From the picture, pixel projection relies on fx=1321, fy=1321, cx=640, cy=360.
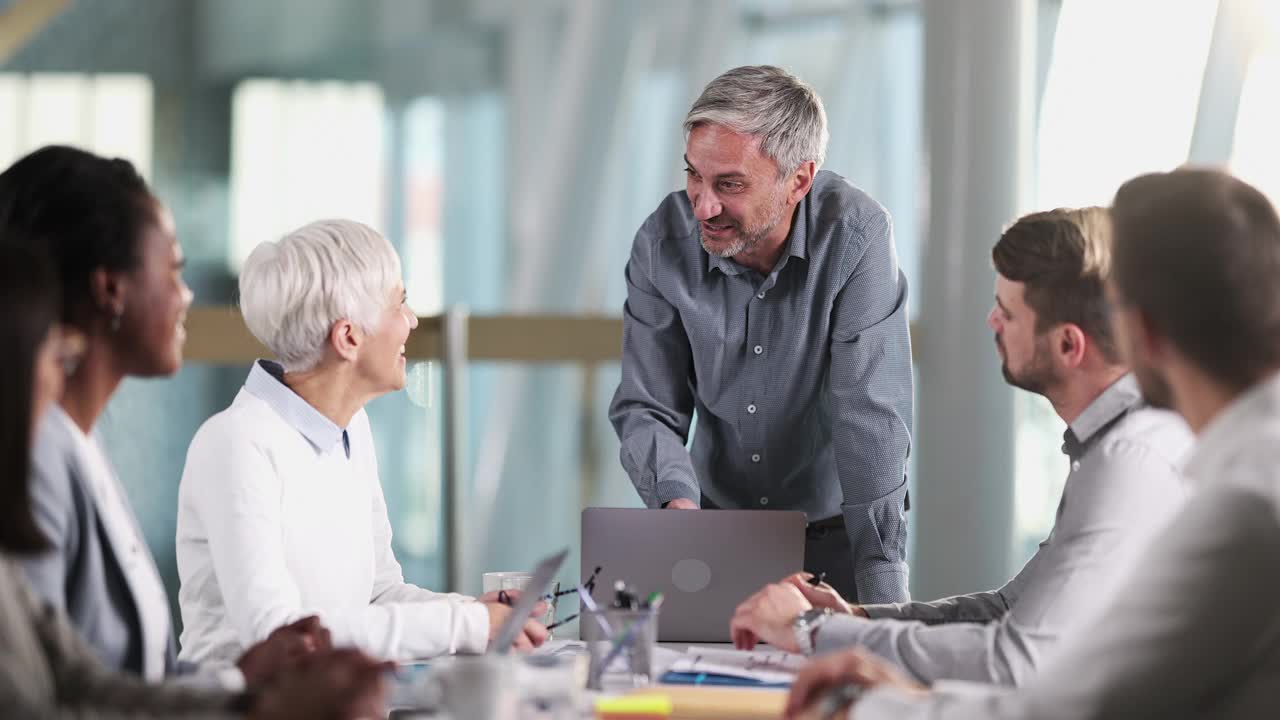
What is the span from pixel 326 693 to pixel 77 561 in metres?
0.42

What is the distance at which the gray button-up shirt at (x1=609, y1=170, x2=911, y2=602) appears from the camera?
8.60 ft

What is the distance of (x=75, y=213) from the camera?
1547 mm

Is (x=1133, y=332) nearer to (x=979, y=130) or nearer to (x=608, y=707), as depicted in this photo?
(x=608, y=707)

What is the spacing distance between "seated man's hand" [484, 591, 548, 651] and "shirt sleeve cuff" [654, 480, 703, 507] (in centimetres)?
51

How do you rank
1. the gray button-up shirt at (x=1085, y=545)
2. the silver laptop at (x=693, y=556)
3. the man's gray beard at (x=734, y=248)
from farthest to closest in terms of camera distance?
the man's gray beard at (x=734, y=248), the silver laptop at (x=693, y=556), the gray button-up shirt at (x=1085, y=545)

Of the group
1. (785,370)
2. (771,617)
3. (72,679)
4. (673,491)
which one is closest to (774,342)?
(785,370)

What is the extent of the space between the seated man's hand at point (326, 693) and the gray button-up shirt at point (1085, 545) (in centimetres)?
84

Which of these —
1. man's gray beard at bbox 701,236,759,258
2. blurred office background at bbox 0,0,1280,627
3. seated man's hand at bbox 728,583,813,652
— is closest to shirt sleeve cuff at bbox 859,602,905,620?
seated man's hand at bbox 728,583,813,652

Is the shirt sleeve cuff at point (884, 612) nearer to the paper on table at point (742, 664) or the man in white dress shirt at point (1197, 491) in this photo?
the paper on table at point (742, 664)

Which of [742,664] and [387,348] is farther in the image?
[387,348]

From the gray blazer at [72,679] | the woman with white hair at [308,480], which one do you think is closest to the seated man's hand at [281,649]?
the woman with white hair at [308,480]

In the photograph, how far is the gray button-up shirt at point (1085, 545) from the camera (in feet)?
5.75

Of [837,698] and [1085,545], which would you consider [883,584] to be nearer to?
[1085,545]

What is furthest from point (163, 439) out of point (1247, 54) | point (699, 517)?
point (1247, 54)
